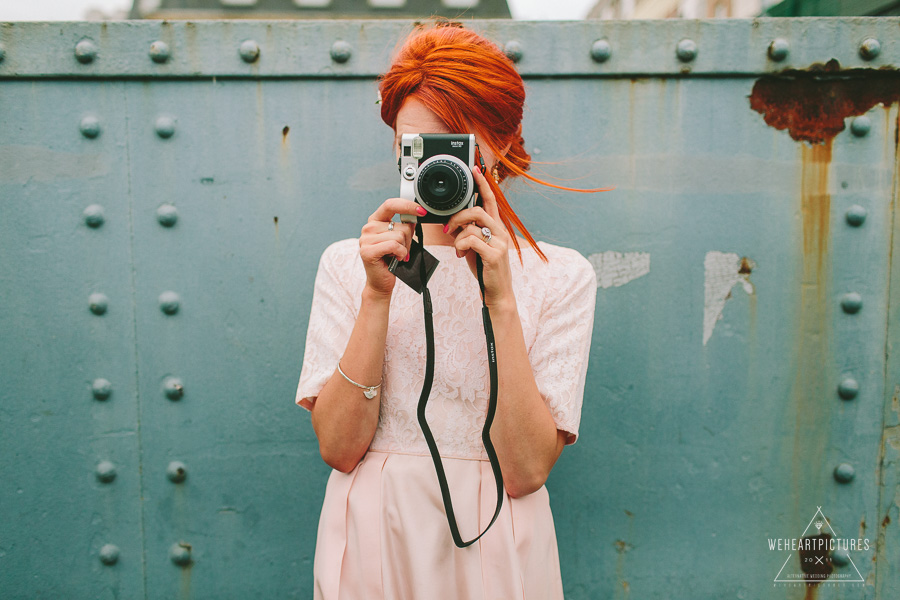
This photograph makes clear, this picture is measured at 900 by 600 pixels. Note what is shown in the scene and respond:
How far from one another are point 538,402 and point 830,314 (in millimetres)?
789

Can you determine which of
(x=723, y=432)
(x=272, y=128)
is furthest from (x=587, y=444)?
(x=272, y=128)

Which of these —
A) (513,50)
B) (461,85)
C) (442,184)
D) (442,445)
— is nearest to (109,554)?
(442,445)

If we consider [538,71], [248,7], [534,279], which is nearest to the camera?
[534,279]

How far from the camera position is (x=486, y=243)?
711 millimetres

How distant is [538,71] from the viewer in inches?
41.9

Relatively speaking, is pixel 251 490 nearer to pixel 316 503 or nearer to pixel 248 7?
pixel 316 503

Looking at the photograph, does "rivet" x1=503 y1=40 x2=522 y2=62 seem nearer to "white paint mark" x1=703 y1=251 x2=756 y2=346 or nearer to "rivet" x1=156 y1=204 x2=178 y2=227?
"white paint mark" x1=703 y1=251 x2=756 y2=346

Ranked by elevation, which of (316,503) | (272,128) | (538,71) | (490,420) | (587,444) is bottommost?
(316,503)

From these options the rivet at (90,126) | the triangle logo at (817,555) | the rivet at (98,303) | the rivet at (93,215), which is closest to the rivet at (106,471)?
the rivet at (98,303)

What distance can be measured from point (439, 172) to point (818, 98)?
36.0 inches

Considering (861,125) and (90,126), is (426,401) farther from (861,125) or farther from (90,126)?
(861,125)

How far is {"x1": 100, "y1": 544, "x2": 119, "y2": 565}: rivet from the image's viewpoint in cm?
110

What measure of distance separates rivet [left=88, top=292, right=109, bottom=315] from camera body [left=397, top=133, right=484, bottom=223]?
0.79 meters

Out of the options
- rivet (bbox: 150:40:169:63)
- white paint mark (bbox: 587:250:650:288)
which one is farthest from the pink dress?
rivet (bbox: 150:40:169:63)
